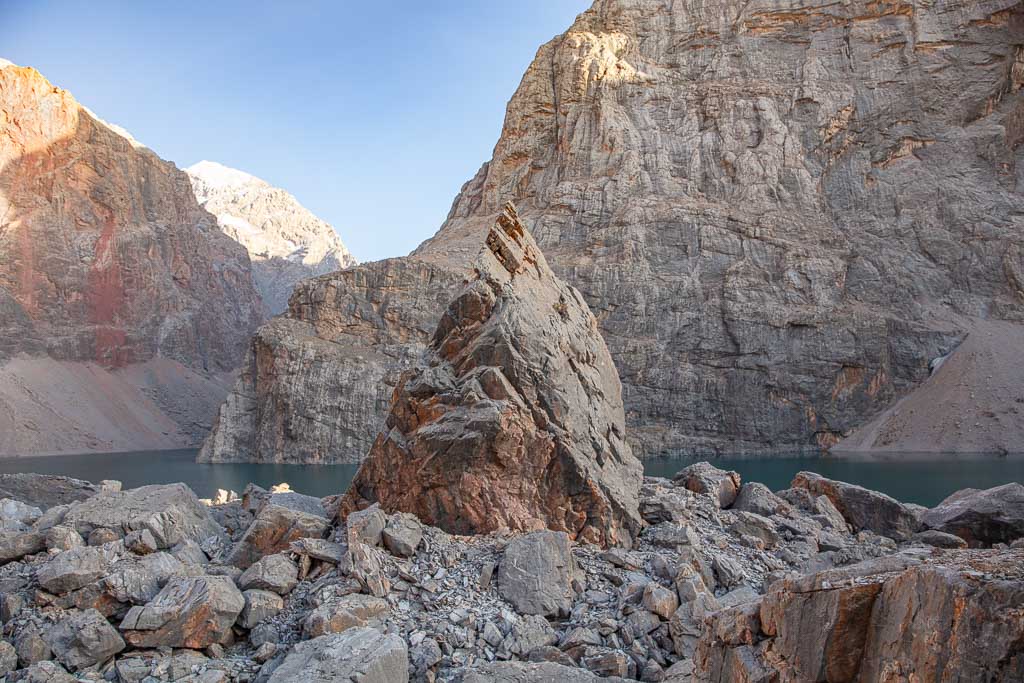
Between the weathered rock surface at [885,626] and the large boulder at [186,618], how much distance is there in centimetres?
631

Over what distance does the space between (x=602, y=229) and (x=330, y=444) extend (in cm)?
3410

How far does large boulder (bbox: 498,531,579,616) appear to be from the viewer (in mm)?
9906

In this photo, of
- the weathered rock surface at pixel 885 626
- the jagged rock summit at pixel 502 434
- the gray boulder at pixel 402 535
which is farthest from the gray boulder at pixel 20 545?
the weathered rock surface at pixel 885 626

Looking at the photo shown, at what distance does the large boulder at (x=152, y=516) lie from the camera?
12.1m

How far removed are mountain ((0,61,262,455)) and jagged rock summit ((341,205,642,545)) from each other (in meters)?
75.4

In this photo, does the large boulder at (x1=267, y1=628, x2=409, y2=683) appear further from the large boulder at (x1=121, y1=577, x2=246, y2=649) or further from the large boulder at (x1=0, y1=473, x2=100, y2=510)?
the large boulder at (x1=0, y1=473, x2=100, y2=510)

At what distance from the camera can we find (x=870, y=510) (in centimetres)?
1565

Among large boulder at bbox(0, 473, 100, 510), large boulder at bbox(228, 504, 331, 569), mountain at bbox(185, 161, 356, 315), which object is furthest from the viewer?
mountain at bbox(185, 161, 356, 315)

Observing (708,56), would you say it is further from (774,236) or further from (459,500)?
(459,500)

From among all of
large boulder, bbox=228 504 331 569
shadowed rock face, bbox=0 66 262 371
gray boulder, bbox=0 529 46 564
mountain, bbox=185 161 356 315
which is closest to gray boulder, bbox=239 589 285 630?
large boulder, bbox=228 504 331 569

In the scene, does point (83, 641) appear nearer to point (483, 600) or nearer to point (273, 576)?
point (273, 576)

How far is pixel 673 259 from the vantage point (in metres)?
68.8

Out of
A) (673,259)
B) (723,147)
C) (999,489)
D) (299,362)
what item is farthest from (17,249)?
(999,489)

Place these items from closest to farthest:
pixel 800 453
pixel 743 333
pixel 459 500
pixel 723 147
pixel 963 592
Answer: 1. pixel 963 592
2. pixel 459 500
3. pixel 800 453
4. pixel 743 333
5. pixel 723 147
